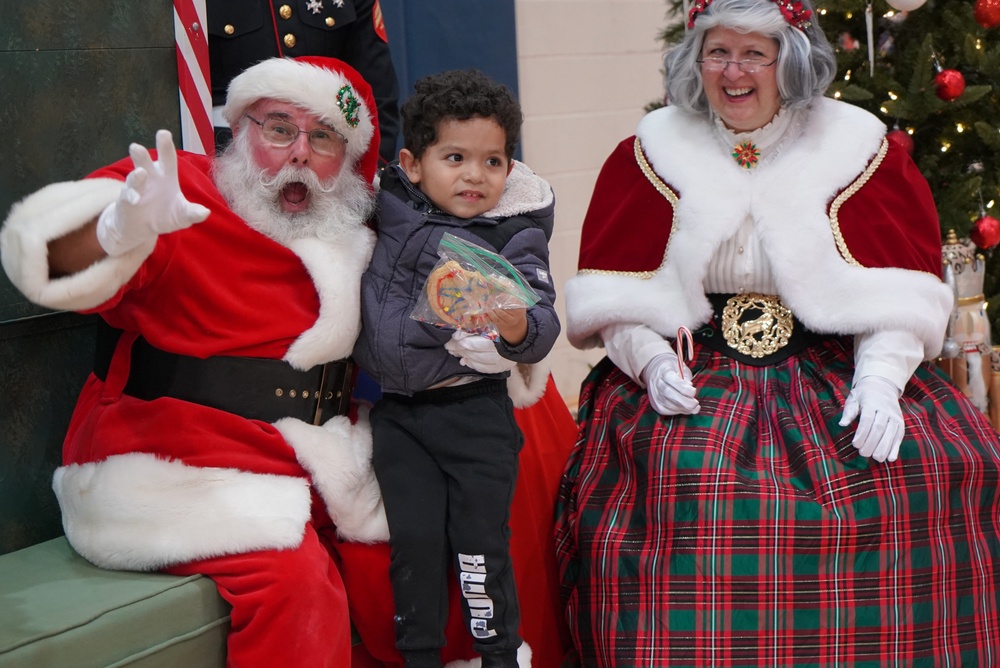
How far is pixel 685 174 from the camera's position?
2.71 m

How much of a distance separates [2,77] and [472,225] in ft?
3.14

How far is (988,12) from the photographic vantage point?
3.40 metres

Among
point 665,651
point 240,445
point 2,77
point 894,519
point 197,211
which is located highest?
point 2,77

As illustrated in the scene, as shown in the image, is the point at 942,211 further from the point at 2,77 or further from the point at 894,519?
the point at 2,77

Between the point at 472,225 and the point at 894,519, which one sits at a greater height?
the point at 472,225

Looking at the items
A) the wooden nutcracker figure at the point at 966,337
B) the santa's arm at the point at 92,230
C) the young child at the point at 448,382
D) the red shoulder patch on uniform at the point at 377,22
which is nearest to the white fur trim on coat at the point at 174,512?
the young child at the point at 448,382

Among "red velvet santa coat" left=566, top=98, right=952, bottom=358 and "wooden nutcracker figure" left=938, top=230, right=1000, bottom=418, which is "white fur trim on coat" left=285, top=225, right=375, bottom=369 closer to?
"red velvet santa coat" left=566, top=98, right=952, bottom=358

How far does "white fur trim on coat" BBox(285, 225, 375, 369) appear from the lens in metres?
2.20

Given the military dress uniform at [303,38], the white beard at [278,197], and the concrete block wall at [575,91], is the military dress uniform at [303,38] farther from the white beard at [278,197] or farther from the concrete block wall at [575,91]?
the concrete block wall at [575,91]

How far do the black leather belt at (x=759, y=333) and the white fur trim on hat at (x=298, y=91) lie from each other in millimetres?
973

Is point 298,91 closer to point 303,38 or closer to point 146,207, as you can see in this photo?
point 146,207

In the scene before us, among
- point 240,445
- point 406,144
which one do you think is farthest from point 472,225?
point 240,445

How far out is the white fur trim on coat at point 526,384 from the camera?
8.32 feet

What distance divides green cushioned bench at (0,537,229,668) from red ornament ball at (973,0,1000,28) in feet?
9.01
